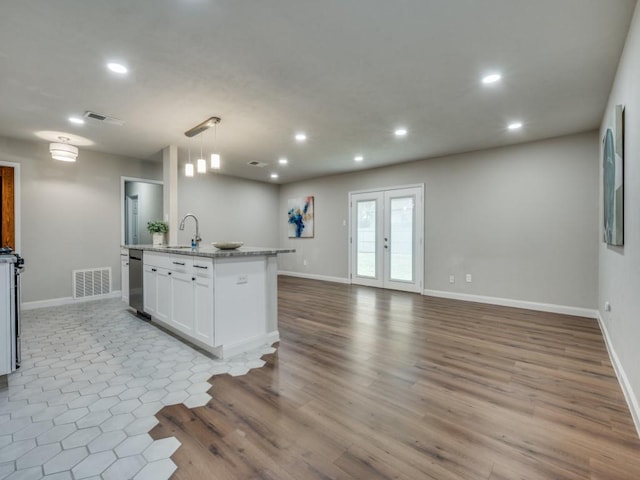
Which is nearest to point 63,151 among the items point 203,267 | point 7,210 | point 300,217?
point 7,210

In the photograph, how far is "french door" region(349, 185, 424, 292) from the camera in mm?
5957

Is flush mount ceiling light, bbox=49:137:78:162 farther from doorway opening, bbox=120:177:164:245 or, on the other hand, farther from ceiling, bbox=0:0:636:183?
doorway opening, bbox=120:177:164:245

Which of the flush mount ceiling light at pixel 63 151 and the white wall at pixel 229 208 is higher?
the flush mount ceiling light at pixel 63 151

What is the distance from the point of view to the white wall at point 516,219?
4305 millimetres

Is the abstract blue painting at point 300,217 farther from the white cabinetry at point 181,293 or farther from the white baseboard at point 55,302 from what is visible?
the white cabinetry at point 181,293

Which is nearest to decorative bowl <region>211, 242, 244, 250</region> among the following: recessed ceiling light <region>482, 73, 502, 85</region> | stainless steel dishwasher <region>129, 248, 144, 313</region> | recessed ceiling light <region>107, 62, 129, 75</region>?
stainless steel dishwasher <region>129, 248, 144, 313</region>

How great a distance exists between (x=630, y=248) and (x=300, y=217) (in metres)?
6.65

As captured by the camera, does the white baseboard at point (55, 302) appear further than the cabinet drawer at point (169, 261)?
Yes

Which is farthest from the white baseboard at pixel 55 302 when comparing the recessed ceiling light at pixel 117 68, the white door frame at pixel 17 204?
the recessed ceiling light at pixel 117 68

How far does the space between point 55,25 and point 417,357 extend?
12.8 ft

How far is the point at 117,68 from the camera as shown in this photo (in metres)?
2.71

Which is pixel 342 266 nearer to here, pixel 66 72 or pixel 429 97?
pixel 429 97

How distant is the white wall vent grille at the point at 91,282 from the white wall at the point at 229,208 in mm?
1552

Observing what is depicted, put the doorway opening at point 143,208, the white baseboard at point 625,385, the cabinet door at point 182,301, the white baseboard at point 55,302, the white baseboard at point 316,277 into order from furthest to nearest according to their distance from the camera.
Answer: the white baseboard at point 316,277 → the doorway opening at point 143,208 → the white baseboard at point 55,302 → the cabinet door at point 182,301 → the white baseboard at point 625,385
